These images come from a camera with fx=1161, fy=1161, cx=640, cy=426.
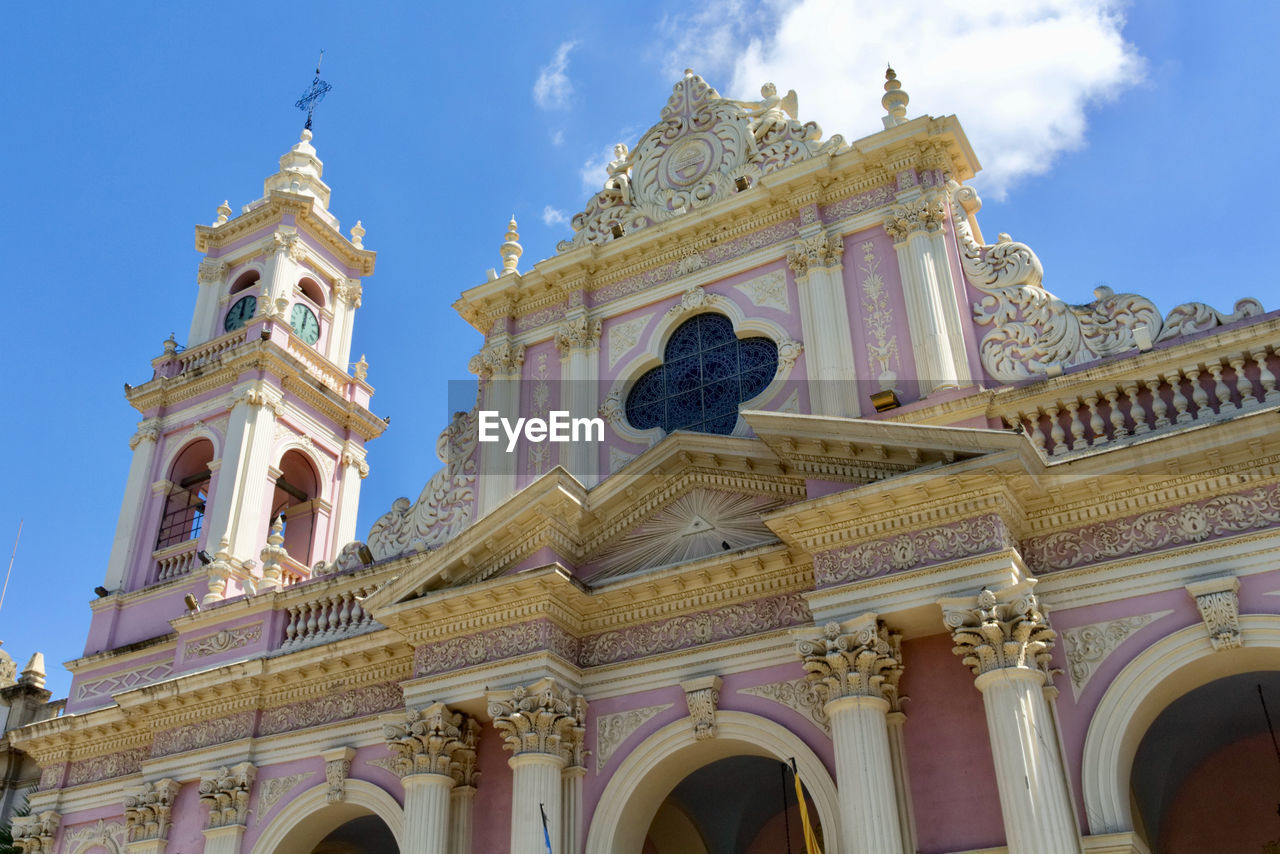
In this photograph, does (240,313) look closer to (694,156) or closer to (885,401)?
(694,156)

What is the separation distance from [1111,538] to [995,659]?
1.92 metres

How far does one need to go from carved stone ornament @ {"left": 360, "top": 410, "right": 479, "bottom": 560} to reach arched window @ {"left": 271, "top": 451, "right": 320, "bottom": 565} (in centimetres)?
636

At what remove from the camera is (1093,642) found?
11.0m

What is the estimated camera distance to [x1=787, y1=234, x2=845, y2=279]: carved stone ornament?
599 inches

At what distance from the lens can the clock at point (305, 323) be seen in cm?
2377

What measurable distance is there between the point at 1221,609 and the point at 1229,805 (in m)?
4.31

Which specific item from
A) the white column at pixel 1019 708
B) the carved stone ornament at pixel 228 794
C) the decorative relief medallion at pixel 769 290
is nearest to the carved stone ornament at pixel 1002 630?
the white column at pixel 1019 708

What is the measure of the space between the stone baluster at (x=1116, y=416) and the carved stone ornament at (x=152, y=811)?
12.6 m

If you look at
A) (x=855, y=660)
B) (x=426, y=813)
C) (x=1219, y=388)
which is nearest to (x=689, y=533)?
(x=855, y=660)

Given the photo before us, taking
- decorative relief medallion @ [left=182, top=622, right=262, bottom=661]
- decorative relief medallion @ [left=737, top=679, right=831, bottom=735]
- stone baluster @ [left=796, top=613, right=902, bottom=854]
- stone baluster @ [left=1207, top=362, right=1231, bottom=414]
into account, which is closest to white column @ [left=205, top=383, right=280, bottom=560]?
decorative relief medallion @ [left=182, top=622, right=262, bottom=661]

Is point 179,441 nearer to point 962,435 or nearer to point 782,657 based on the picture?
point 782,657

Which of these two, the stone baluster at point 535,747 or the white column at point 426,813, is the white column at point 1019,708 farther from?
the white column at point 426,813

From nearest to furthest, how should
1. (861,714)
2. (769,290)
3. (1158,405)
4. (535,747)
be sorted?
(861,714) < (1158,405) < (535,747) < (769,290)

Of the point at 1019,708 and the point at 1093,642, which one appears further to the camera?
the point at 1093,642
